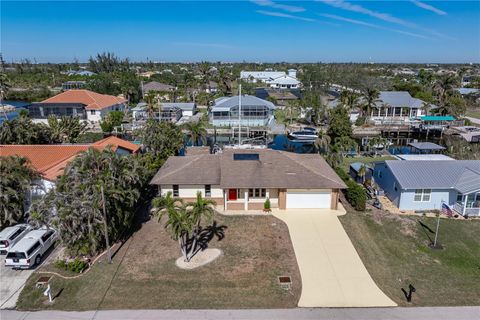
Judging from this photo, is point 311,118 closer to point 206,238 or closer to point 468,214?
point 468,214

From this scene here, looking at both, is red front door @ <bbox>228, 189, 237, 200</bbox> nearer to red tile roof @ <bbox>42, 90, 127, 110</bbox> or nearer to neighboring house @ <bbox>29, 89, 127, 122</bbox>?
neighboring house @ <bbox>29, 89, 127, 122</bbox>

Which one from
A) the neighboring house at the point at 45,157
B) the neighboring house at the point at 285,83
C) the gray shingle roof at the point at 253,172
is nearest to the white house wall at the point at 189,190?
the gray shingle roof at the point at 253,172

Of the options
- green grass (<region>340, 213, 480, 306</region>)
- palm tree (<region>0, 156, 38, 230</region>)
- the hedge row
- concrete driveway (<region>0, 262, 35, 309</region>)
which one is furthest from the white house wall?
concrete driveway (<region>0, 262, 35, 309</region>)

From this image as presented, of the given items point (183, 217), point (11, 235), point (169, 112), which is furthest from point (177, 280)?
point (169, 112)

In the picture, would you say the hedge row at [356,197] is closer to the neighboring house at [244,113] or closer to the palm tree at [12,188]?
the palm tree at [12,188]

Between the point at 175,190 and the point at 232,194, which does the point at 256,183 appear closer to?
the point at 232,194

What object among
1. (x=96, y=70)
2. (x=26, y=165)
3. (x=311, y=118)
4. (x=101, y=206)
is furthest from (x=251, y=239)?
(x=96, y=70)

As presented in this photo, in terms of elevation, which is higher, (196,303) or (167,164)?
(167,164)
